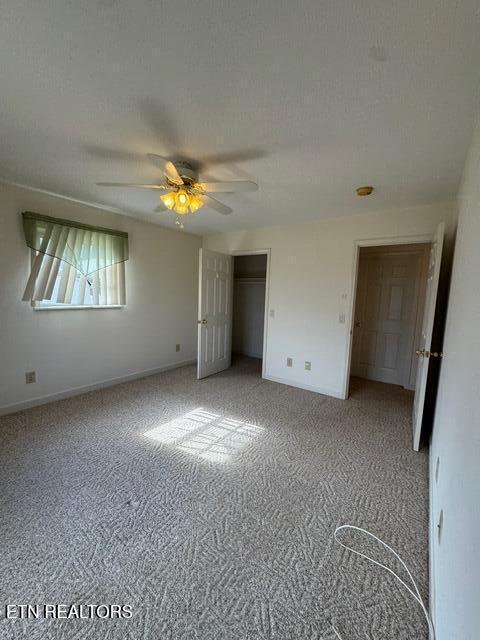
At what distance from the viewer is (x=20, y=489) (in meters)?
1.80

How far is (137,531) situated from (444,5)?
2.66m

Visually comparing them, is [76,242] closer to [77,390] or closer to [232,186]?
[77,390]

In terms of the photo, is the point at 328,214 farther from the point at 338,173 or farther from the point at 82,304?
the point at 82,304

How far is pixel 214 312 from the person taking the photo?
4.29 metres

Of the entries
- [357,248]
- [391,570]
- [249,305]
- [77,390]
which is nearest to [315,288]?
[357,248]

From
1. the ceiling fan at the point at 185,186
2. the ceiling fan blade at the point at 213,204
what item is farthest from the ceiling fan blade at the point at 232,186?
the ceiling fan blade at the point at 213,204

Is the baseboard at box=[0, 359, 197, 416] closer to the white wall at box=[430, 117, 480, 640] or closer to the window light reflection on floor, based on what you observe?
the window light reflection on floor

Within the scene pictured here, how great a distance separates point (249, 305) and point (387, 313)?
8.32 feet

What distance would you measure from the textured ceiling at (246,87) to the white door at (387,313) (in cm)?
175

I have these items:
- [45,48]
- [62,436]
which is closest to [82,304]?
[62,436]

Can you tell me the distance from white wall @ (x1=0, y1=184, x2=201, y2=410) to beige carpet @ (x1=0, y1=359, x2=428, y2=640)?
500 mm

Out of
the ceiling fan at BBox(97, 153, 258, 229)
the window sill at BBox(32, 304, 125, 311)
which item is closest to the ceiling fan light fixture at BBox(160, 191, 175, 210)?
the ceiling fan at BBox(97, 153, 258, 229)

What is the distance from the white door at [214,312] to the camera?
3.97 m

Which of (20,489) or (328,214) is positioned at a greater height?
(328,214)
